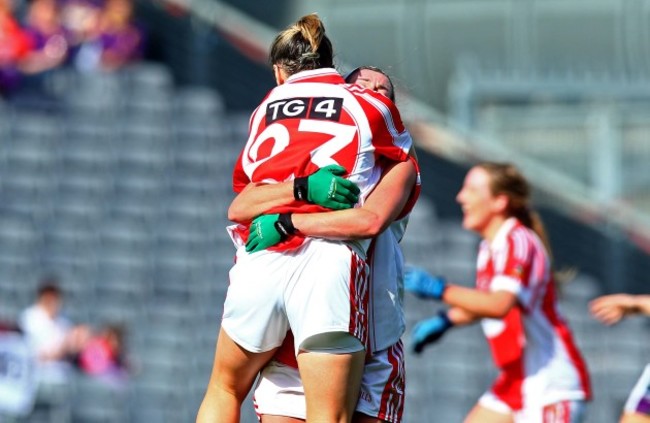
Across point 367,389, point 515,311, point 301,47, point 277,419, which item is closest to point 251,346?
point 277,419

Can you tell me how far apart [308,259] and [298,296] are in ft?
0.41

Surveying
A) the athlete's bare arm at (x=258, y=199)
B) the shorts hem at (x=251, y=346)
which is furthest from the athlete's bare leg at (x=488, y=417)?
the athlete's bare arm at (x=258, y=199)

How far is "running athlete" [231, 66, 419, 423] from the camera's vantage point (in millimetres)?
4512

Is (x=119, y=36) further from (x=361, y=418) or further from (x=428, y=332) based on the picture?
(x=361, y=418)

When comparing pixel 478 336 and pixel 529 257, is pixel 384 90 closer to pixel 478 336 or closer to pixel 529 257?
pixel 529 257

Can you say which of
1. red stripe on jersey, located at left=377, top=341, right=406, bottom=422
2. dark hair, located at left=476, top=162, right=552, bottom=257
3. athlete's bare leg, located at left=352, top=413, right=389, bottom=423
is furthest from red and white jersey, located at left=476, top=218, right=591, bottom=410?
athlete's bare leg, located at left=352, top=413, right=389, bottom=423

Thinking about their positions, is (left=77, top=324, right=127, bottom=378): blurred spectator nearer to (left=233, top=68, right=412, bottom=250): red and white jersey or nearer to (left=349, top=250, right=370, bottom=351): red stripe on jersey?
(left=233, top=68, right=412, bottom=250): red and white jersey

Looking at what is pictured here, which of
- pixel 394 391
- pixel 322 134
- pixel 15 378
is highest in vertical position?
pixel 322 134

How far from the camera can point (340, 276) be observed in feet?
14.3

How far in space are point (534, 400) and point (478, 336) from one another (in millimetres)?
5961

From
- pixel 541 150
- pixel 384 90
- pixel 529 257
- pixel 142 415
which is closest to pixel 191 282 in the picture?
pixel 142 415

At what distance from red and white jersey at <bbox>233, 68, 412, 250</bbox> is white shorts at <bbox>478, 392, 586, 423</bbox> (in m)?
2.10

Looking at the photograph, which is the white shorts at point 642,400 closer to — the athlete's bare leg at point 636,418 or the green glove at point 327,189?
the athlete's bare leg at point 636,418

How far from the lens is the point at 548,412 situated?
20.4 ft
